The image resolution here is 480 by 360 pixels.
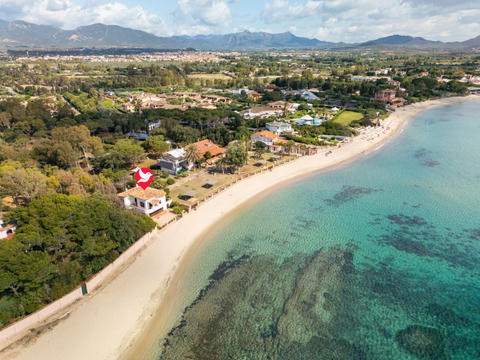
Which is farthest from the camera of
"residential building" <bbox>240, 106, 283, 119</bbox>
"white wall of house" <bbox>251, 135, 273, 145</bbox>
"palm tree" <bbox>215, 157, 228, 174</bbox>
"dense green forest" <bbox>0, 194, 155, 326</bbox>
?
"residential building" <bbox>240, 106, 283, 119</bbox>

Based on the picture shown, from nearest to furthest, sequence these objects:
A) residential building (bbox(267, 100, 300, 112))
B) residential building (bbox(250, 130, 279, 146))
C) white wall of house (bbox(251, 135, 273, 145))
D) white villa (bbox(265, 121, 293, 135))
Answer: residential building (bbox(250, 130, 279, 146)), white wall of house (bbox(251, 135, 273, 145)), white villa (bbox(265, 121, 293, 135)), residential building (bbox(267, 100, 300, 112))

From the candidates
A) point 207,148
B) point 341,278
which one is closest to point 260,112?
point 207,148

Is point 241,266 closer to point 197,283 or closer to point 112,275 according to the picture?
point 197,283

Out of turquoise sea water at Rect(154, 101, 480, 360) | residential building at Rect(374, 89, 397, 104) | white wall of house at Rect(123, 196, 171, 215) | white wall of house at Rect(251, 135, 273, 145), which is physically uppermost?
residential building at Rect(374, 89, 397, 104)

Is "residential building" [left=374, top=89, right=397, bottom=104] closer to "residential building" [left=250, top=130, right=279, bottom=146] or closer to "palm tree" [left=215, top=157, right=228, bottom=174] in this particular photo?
"residential building" [left=250, top=130, right=279, bottom=146]

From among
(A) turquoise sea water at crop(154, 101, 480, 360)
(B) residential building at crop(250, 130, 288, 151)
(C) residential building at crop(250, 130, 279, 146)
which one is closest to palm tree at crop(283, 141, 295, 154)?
(B) residential building at crop(250, 130, 288, 151)

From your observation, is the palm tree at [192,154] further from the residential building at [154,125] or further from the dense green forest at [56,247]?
the residential building at [154,125]
